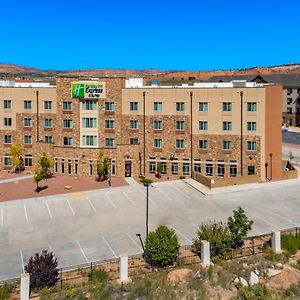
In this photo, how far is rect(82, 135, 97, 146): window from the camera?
189ft

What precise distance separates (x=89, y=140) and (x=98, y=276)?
1318 inches

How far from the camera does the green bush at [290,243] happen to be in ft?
100.0

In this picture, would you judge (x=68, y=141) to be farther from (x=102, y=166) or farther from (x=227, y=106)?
(x=227, y=106)

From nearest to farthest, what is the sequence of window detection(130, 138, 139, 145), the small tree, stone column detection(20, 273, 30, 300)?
stone column detection(20, 273, 30, 300)
the small tree
window detection(130, 138, 139, 145)

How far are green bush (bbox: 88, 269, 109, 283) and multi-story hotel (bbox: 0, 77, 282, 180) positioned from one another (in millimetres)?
29735

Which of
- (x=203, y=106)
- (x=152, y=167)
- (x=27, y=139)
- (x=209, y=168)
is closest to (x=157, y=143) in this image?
(x=152, y=167)

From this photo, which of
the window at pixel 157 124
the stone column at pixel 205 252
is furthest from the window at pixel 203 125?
the stone column at pixel 205 252

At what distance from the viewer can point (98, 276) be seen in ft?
84.5

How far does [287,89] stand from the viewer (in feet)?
388

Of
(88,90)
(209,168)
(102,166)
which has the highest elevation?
(88,90)

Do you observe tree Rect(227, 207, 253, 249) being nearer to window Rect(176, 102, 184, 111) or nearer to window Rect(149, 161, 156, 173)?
window Rect(176, 102, 184, 111)

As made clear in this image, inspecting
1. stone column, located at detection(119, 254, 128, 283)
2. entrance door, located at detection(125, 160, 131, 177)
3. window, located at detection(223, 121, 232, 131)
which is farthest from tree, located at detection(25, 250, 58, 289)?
window, located at detection(223, 121, 232, 131)

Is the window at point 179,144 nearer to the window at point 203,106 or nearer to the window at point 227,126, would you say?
the window at point 203,106

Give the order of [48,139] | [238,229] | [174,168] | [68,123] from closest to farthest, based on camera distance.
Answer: [238,229] < [174,168] < [68,123] < [48,139]
